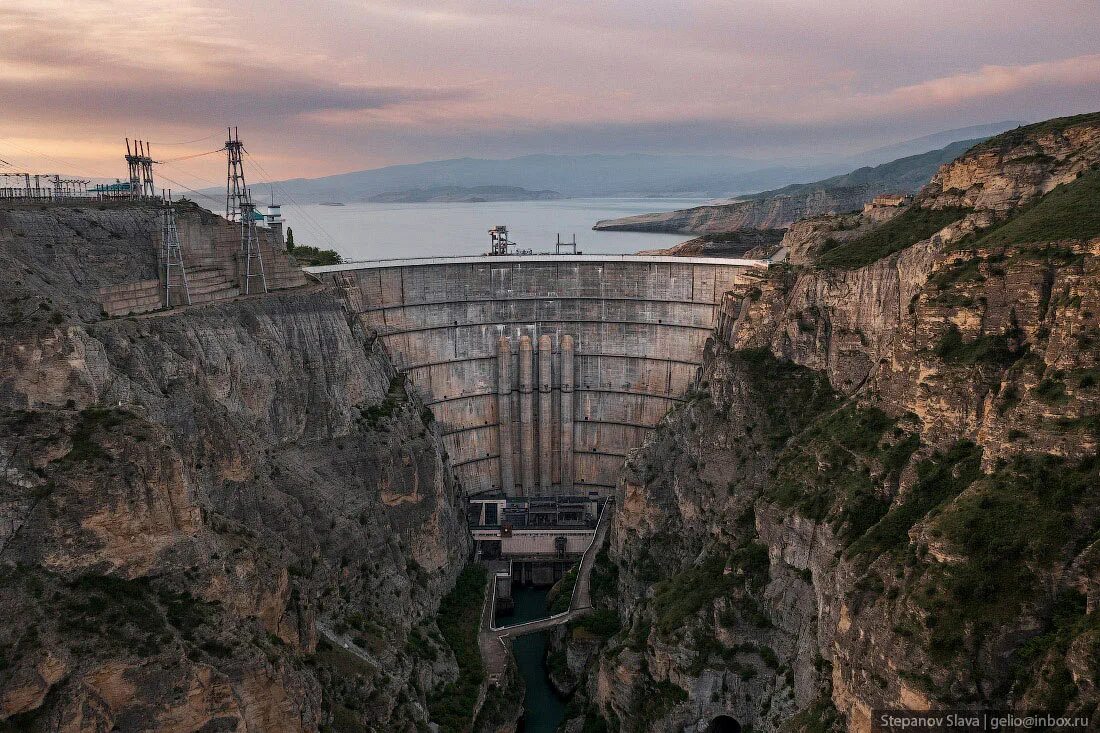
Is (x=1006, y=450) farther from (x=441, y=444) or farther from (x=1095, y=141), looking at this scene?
(x=441, y=444)

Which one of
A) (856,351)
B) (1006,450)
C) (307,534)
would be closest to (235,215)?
(307,534)

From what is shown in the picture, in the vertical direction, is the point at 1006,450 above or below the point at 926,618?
above

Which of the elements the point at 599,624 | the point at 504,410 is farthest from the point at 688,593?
the point at 504,410

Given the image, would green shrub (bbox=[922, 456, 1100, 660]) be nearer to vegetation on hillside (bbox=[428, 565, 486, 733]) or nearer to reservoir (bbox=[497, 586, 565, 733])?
vegetation on hillside (bbox=[428, 565, 486, 733])

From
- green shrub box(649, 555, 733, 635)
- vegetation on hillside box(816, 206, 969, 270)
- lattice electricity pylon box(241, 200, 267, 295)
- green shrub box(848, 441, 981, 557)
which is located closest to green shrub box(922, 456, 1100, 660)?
green shrub box(848, 441, 981, 557)

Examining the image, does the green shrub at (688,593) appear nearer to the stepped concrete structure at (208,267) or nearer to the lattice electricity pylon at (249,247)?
the stepped concrete structure at (208,267)

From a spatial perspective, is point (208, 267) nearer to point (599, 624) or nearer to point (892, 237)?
point (599, 624)
